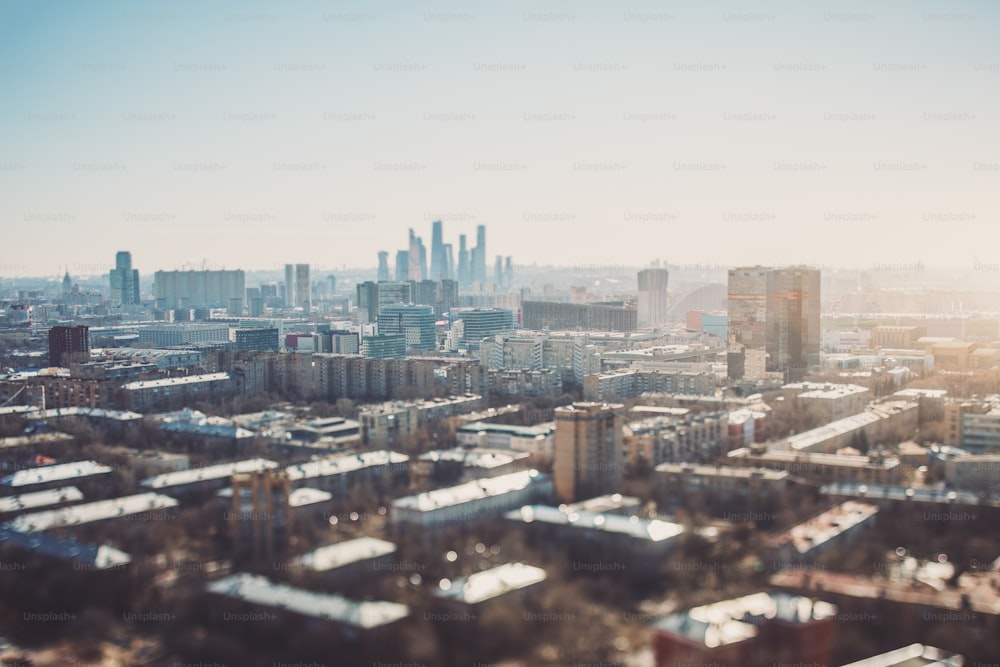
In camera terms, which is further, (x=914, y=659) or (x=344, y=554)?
(x=344, y=554)

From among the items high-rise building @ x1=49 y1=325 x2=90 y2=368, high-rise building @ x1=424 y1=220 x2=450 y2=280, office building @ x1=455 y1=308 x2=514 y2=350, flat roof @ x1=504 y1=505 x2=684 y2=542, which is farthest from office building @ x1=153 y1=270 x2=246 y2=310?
flat roof @ x1=504 y1=505 x2=684 y2=542

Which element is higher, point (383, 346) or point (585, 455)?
point (383, 346)

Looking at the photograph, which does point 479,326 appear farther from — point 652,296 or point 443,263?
point 443,263

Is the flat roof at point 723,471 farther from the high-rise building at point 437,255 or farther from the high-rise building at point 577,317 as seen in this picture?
the high-rise building at point 437,255

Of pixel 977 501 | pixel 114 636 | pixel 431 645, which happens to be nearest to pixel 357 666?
pixel 431 645

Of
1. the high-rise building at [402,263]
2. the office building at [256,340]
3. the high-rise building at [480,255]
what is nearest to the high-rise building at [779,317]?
the office building at [256,340]

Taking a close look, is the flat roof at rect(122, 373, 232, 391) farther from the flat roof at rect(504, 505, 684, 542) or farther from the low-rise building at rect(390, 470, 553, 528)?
the flat roof at rect(504, 505, 684, 542)

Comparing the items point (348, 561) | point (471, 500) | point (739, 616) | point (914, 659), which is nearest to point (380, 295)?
point (471, 500)
